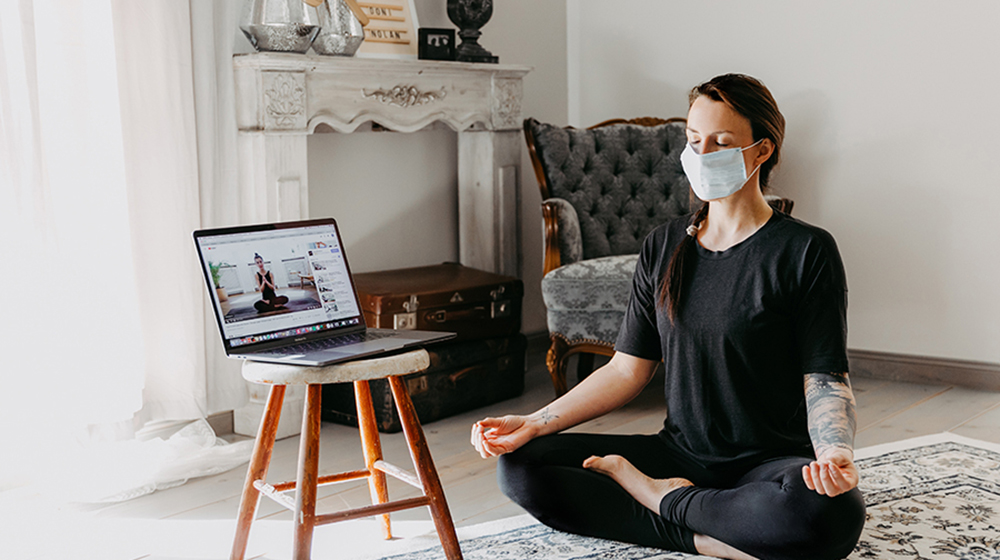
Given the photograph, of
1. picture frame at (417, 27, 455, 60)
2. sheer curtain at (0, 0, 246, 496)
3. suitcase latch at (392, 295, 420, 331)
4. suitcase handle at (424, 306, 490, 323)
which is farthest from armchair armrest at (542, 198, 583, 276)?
sheer curtain at (0, 0, 246, 496)

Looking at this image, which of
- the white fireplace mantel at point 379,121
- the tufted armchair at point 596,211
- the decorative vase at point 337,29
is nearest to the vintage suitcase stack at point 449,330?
the tufted armchair at point 596,211

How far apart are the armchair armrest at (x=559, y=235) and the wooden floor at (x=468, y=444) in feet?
1.56

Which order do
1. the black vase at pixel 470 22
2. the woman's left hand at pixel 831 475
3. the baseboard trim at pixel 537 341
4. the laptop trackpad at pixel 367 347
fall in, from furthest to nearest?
the baseboard trim at pixel 537 341
the black vase at pixel 470 22
the laptop trackpad at pixel 367 347
the woman's left hand at pixel 831 475

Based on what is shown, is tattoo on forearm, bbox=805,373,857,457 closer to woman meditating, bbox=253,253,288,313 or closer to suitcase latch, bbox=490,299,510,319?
woman meditating, bbox=253,253,288,313

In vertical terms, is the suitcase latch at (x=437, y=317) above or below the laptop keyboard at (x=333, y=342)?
below

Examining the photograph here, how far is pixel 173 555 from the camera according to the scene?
6.28 ft

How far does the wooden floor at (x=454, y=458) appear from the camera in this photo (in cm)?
210

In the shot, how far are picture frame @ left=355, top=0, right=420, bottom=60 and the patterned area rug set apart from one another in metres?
1.63

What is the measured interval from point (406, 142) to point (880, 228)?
170cm

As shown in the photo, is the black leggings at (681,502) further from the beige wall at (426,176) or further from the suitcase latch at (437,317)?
the beige wall at (426,176)

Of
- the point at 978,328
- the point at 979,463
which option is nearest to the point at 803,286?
the point at 979,463

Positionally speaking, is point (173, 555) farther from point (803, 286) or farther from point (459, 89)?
point (459, 89)

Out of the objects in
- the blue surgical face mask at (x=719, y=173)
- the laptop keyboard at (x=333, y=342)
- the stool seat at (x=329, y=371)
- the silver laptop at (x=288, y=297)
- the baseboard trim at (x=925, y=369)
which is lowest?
the baseboard trim at (x=925, y=369)

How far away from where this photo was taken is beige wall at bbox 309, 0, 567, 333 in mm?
3080
